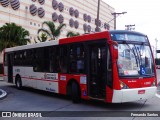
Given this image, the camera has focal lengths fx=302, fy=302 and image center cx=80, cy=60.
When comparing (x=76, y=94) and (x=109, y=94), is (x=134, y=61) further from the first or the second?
(x=76, y=94)

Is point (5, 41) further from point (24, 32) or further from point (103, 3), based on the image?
point (103, 3)

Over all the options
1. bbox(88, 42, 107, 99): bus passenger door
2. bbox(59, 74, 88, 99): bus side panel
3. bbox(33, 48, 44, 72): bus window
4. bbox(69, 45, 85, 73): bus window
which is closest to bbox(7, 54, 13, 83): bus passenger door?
bbox(33, 48, 44, 72): bus window

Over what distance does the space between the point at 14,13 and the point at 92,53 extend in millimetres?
29758

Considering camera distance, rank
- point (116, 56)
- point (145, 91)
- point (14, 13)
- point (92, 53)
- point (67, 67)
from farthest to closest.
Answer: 1. point (14, 13)
2. point (67, 67)
3. point (92, 53)
4. point (145, 91)
5. point (116, 56)

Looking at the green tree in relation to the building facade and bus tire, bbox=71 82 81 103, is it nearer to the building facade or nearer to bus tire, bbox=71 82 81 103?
the building facade

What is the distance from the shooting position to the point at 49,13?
47781mm

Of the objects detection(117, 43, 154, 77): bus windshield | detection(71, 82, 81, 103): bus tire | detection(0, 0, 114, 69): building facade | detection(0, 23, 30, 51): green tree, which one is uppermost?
detection(0, 0, 114, 69): building facade

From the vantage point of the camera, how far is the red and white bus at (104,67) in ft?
35.0

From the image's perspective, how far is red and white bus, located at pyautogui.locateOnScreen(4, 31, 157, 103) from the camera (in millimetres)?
10672

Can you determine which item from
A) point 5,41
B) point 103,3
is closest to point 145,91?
point 5,41

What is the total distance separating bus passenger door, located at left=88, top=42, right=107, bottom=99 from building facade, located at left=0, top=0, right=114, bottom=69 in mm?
17435

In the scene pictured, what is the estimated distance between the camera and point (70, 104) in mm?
12578

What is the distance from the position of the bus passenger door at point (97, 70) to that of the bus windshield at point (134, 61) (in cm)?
64

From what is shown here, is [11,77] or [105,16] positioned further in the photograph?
[105,16]
